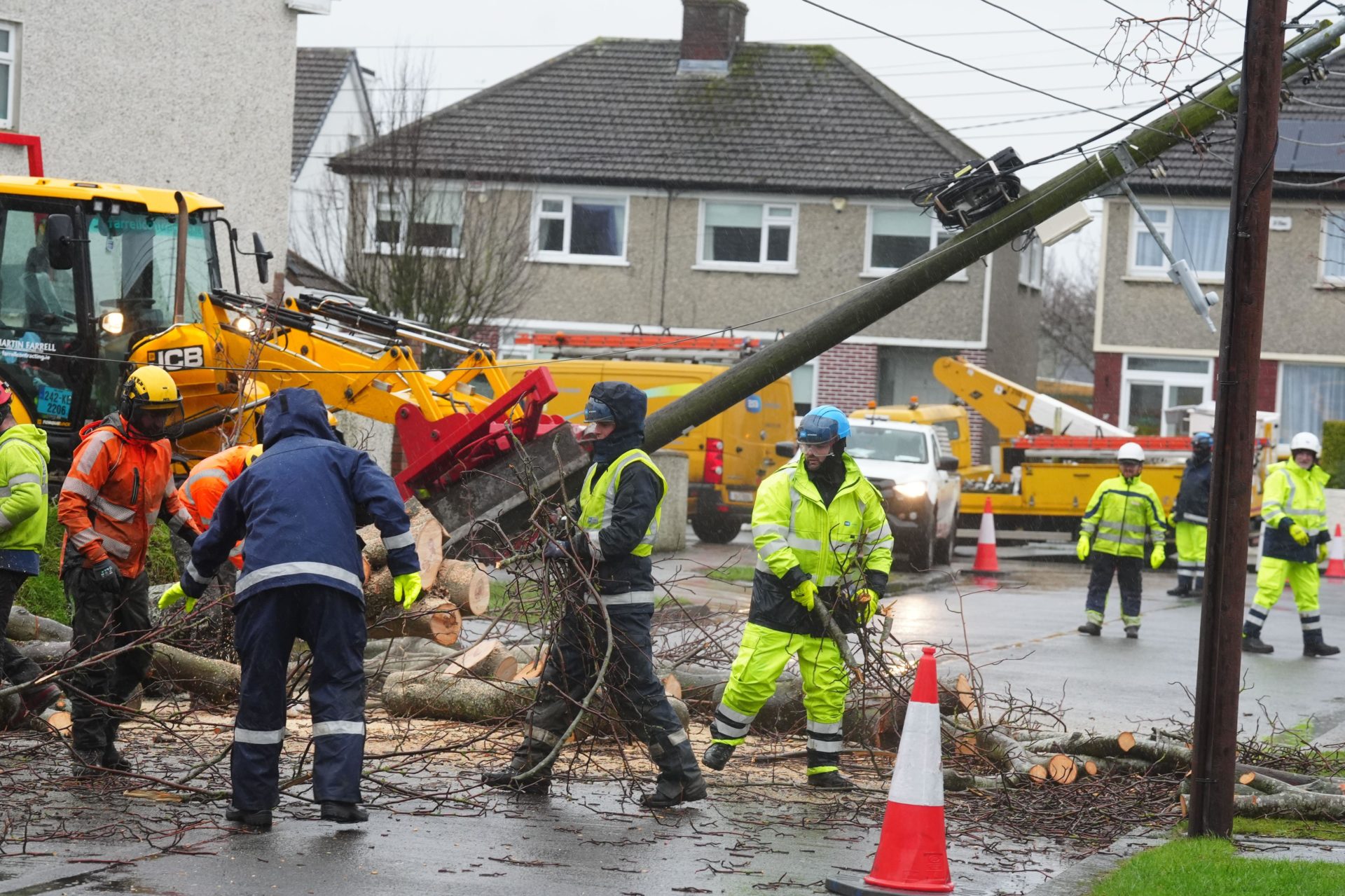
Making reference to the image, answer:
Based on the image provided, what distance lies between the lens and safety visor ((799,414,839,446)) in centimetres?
792

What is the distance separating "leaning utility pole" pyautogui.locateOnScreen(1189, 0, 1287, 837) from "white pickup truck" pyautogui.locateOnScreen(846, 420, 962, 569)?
11615 mm

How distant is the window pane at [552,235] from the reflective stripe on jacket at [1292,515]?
20.8m

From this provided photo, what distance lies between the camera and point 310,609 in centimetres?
621

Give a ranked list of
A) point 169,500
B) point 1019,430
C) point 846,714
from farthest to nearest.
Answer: point 1019,430, point 846,714, point 169,500

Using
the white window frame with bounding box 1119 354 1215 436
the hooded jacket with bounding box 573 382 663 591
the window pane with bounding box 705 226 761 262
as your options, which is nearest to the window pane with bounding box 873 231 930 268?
the window pane with bounding box 705 226 761 262

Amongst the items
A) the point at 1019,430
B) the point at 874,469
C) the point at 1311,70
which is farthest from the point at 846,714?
the point at 1019,430

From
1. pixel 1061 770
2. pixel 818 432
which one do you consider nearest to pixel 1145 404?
pixel 818 432

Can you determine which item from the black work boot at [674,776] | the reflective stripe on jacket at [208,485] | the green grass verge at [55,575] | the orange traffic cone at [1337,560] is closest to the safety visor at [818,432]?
the black work boot at [674,776]

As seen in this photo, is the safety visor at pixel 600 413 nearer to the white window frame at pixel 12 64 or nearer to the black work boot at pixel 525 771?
the black work boot at pixel 525 771

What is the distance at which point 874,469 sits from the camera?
19641 millimetres

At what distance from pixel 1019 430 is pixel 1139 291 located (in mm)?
7548

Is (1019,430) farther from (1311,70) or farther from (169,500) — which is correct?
(169,500)

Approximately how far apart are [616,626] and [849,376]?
25137 millimetres

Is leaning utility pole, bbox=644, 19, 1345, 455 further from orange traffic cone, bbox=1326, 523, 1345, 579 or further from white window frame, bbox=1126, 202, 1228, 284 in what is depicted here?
white window frame, bbox=1126, 202, 1228, 284
